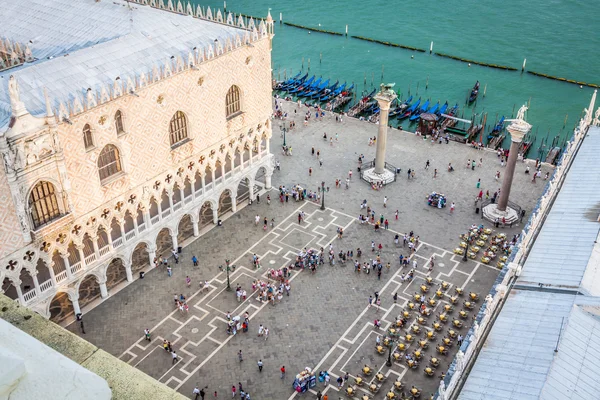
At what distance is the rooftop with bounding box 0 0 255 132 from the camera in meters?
43.8

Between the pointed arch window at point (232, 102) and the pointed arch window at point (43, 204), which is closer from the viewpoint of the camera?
the pointed arch window at point (43, 204)

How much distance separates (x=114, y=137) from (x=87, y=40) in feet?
44.9

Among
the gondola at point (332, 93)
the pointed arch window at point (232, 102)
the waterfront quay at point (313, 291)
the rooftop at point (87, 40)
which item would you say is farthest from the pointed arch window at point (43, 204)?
the gondola at point (332, 93)

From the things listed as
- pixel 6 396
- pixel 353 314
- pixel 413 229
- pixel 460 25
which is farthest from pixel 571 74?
pixel 6 396

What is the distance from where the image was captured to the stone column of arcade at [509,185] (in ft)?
183

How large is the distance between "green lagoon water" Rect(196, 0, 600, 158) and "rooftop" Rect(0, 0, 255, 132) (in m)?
41.4

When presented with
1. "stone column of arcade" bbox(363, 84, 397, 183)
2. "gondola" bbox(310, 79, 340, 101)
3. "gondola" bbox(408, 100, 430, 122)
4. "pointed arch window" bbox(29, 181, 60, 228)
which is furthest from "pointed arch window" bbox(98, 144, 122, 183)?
"gondola" bbox(408, 100, 430, 122)

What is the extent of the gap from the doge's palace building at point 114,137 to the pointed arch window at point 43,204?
0.10 m

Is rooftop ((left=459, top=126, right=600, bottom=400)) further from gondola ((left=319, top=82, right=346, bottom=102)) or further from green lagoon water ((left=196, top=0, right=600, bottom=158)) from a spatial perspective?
gondola ((left=319, top=82, right=346, bottom=102))

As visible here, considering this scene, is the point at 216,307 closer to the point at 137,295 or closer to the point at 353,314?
the point at 137,295

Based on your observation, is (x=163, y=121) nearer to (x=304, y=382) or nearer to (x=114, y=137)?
(x=114, y=137)

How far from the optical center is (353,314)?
49.3m

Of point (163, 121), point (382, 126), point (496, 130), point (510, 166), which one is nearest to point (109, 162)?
point (163, 121)

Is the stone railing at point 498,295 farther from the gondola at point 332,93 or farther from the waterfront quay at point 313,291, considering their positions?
the gondola at point 332,93
